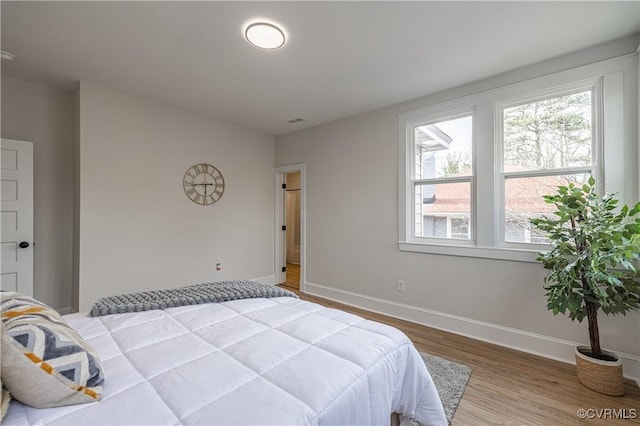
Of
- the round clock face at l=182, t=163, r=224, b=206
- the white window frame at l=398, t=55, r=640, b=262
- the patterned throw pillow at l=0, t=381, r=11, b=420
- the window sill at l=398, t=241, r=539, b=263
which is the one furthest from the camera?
the round clock face at l=182, t=163, r=224, b=206

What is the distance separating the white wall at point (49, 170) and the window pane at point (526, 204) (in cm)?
488

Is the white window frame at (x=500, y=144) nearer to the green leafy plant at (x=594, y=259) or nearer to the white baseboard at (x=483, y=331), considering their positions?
the green leafy plant at (x=594, y=259)

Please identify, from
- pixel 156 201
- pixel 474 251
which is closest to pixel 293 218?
pixel 156 201

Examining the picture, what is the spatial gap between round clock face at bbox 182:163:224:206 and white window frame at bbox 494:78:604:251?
3610 mm

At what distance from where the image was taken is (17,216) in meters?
2.81

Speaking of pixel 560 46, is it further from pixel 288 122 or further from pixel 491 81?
pixel 288 122

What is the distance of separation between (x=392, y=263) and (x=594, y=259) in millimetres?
1911

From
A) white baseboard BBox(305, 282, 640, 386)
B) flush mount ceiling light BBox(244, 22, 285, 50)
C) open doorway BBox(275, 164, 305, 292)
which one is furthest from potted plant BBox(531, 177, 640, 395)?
open doorway BBox(275, 164, 305, 292)

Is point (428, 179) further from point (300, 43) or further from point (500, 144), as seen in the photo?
point (300, 43)

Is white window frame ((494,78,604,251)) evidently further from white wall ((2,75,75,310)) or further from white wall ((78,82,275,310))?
white wall ((2,75,75,310))

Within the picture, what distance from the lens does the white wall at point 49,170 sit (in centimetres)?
298

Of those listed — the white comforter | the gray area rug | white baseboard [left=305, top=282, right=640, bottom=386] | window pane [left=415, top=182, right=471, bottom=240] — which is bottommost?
the gray area rug

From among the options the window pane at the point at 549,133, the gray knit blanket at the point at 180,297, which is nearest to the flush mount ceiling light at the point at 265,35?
the gray knit blanket at the point at 180,297

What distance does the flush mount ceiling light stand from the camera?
2068mm
